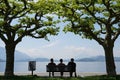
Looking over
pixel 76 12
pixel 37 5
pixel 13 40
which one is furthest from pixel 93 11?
pixel 13 40

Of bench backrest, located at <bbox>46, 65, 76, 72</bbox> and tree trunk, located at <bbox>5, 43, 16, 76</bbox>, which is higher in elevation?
tree trunk, located at <bbox>5, 43, 16, 76</bbox>

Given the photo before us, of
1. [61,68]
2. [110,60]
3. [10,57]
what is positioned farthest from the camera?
[10,57]

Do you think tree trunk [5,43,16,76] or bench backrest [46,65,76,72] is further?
tree trunk [5,43,16,76]

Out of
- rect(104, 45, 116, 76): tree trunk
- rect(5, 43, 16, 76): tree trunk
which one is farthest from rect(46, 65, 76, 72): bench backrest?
rect(5, 43, 16, 76): tree trunk

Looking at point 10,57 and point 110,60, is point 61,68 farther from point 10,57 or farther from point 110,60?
point 10,57

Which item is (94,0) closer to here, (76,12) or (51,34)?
(76,12)

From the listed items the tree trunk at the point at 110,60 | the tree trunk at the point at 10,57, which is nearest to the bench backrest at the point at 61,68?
the tree trunk at the point at 110,60

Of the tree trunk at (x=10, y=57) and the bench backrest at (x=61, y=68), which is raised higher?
the tree trunk at (x=10, y=57)

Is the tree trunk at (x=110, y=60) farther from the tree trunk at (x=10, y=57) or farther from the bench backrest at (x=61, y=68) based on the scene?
the tree trunk at (x=10, y=57)

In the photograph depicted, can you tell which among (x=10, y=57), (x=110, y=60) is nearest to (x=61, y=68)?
(x=110, y=60)

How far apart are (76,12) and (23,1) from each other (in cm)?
546

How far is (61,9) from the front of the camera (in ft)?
112

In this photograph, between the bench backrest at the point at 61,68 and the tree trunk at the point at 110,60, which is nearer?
the bench backrest at the point at 61,68

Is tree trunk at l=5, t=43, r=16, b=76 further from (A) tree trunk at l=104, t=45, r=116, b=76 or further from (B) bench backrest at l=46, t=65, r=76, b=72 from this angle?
(A) tree trunk at l=104, t=45, r=116, b=76
